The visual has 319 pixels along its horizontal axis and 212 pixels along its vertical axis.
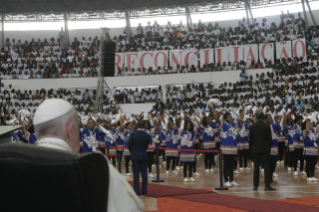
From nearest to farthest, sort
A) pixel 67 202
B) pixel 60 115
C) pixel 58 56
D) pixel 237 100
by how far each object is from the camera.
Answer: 1. pixel 67 202
2. pixel 60 115
3. pixel 237 100
4. pixel 58 56

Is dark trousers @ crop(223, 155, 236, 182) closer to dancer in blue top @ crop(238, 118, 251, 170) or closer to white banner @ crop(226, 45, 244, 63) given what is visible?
dancer in blue top @ crop(238, 118, 251, 170)

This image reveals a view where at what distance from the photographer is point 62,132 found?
197cm

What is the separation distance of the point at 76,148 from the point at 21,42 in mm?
36567

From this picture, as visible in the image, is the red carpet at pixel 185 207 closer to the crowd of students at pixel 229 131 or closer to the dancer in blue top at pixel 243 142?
the crowd of students at pixel 229 131

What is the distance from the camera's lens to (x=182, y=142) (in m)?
12.1

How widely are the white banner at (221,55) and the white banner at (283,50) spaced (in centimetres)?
332

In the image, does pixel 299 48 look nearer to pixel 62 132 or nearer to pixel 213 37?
pixel 213 37

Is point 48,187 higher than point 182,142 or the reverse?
higher

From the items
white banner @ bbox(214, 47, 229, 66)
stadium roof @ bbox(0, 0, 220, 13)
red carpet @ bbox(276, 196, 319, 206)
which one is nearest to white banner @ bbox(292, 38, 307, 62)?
white banner @ bbox(214, 47, 229, 66)

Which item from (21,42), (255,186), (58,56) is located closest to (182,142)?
(255,186)

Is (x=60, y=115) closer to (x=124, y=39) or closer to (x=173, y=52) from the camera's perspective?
(x=173, y=52)

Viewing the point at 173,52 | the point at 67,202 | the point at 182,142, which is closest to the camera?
the point at 67,202

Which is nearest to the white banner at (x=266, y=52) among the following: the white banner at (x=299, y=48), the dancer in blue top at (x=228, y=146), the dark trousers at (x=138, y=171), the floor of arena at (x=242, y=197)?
the white banner at (x=299, y=48)

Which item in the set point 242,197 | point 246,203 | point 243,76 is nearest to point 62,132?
point 246,203
